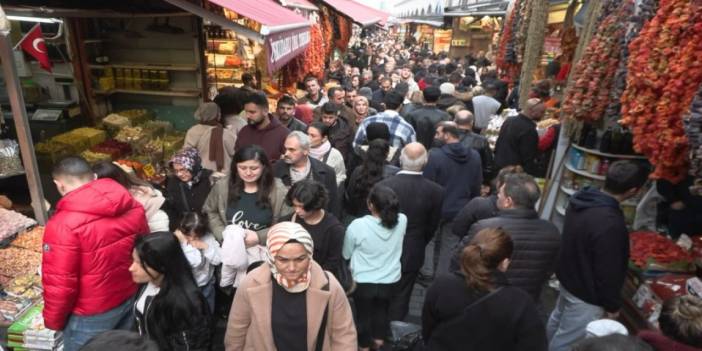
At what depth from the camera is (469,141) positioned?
526 centimetres

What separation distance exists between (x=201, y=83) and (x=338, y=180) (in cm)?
Result: 357

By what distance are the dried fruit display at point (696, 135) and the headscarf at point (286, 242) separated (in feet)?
7.01

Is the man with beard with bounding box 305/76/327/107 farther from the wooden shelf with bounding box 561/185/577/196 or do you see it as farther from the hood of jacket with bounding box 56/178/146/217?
the hood of jacket with bounding box 56/178/146/217

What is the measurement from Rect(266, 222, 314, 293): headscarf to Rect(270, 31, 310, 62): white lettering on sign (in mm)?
2468

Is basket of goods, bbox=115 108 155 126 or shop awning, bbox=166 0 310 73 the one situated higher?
shop awning, bbox=166 0 310 73

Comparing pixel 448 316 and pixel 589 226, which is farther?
pixel 589 226

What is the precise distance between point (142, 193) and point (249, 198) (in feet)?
2.81

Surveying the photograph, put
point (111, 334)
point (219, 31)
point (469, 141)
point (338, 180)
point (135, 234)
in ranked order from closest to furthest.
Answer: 1. point (111, 334)
2. point (135, 234)
3. point (338, 180)
4. point (469, 141)
5. point (219, 31)

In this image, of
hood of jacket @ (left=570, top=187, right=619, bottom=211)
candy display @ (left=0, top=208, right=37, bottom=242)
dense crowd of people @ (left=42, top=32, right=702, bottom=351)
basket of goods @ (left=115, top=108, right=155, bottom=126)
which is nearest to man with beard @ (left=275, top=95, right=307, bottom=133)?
dense crowd of people @ (left=42, top=32, right=702, bottom=351)

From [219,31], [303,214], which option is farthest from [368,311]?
[219,31]

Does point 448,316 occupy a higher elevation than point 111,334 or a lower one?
lower

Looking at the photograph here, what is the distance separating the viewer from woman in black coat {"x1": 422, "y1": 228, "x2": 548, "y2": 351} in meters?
2.08

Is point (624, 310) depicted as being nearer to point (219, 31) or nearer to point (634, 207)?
point (634, 207)

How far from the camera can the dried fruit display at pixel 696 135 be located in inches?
90.1
